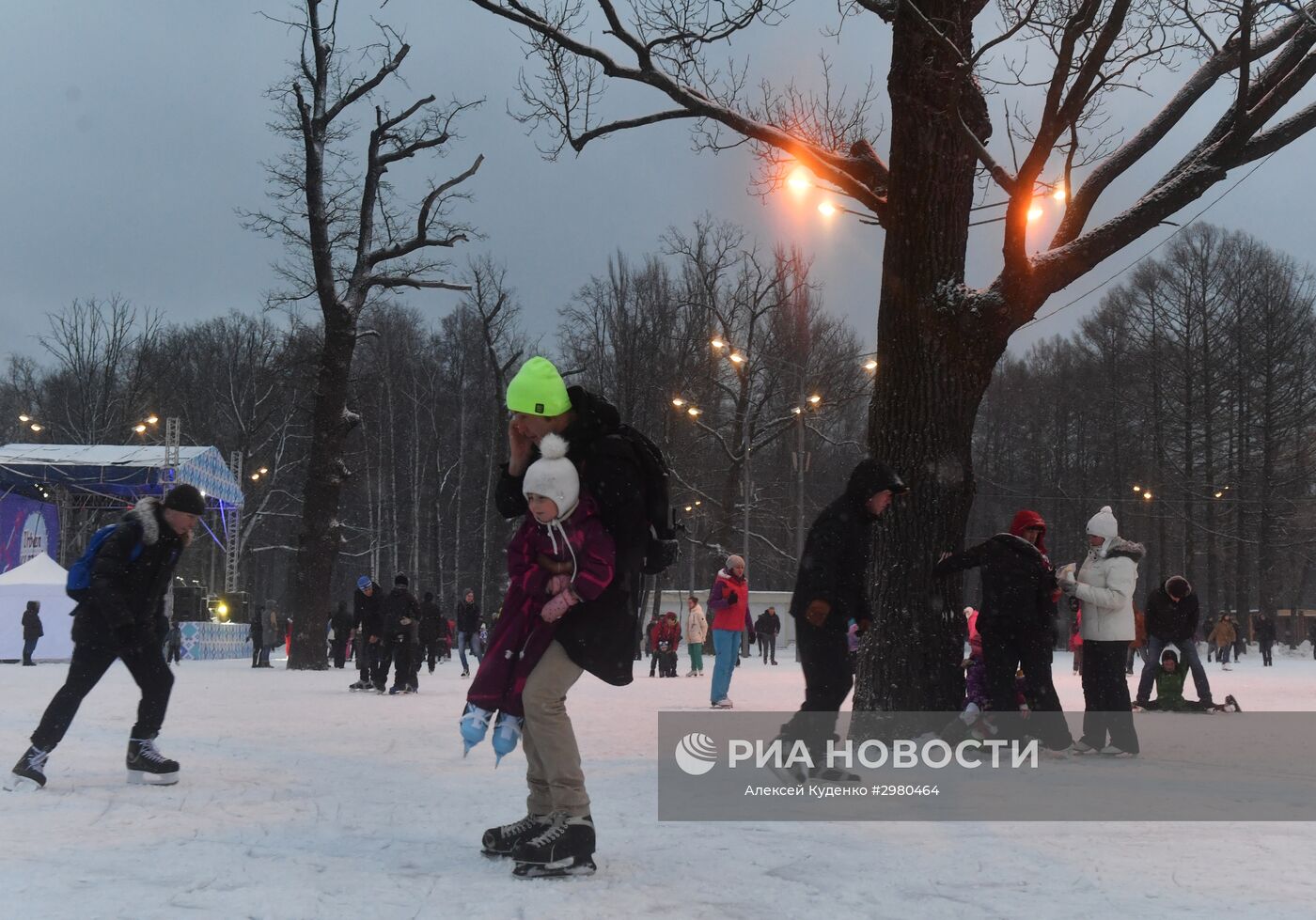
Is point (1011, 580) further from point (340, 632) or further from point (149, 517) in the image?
point (340, 632)

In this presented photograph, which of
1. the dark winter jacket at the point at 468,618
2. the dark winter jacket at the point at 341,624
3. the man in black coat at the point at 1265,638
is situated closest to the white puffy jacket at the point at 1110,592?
the dark winter jacket at the point at 468,618

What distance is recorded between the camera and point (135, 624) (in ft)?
21.4

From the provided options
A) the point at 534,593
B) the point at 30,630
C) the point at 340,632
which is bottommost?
the point at 30,630

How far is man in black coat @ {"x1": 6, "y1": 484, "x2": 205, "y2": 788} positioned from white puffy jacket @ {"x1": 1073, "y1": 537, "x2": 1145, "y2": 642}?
5.91 metres

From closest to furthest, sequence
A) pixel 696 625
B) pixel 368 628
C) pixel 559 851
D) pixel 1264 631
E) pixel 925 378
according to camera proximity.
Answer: pixel 559 851
pixel 925 378
pixel 368 628
pixel 696 625
pixel 1264 631

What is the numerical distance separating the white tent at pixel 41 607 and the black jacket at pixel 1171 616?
71.5 ft

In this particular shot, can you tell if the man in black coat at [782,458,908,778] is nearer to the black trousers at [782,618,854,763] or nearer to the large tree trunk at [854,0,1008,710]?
the black trousers at [782,618,854,763]

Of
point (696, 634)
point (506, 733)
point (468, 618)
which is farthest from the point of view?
point (696, 634)

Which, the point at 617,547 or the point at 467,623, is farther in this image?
the point at 467,623

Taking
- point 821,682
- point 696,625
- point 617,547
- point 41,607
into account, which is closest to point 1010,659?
point 821,682

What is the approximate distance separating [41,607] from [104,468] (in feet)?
22.6

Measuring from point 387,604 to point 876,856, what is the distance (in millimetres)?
12419

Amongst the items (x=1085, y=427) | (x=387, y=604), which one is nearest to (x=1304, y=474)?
(x=1085, y=427)

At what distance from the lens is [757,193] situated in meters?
12.1
